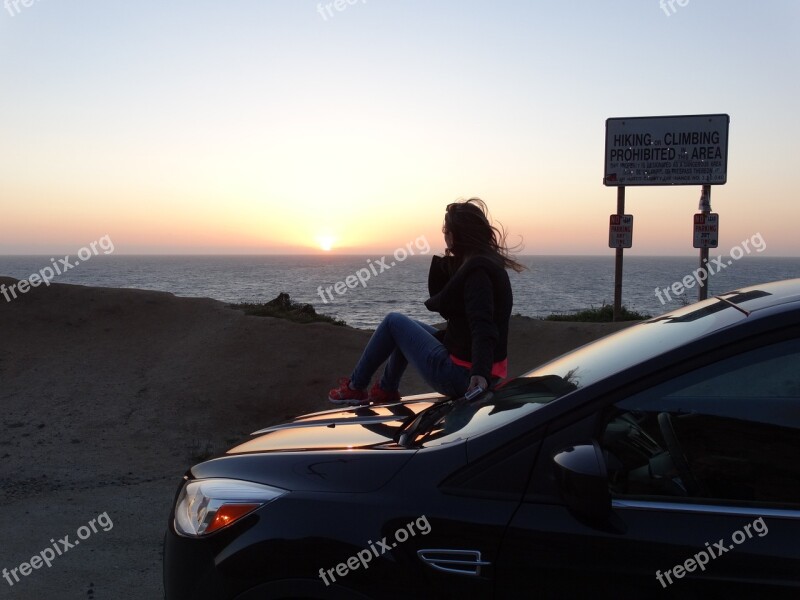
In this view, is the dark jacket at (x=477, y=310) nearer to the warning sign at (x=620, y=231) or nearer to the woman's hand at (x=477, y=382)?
the woman's hand at (x=477, y=382)

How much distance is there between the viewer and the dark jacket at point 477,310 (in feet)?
13.0

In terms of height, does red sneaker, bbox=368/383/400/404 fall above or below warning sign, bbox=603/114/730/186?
below

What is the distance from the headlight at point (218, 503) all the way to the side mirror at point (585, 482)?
873 mm

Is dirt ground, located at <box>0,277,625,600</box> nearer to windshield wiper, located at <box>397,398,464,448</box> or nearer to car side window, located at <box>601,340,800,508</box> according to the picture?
windshield wiper, located at <box>397,398,464,448</box>

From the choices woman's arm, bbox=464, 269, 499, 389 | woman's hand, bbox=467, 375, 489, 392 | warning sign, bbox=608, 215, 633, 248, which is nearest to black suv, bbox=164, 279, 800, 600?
woman's hand, bbox=467, 375, 489, 392

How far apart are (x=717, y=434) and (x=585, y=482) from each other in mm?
475

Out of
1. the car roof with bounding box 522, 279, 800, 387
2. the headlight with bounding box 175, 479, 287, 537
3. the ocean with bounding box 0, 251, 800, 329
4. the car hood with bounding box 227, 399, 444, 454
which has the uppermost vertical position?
the car roof with bounding box 522, 279, 800, 387

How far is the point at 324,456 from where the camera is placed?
238 cm

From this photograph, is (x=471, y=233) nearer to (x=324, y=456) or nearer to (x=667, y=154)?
(x=324, y=456)

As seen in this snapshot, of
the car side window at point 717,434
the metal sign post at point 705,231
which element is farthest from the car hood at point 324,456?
the metal sign post at point 705,231

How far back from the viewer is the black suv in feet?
6.18

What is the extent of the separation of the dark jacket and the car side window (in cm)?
182

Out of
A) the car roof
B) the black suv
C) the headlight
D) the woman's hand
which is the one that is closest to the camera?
the black suv

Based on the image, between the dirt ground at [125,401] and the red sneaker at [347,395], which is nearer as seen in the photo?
the dirt ground at [125,401]
